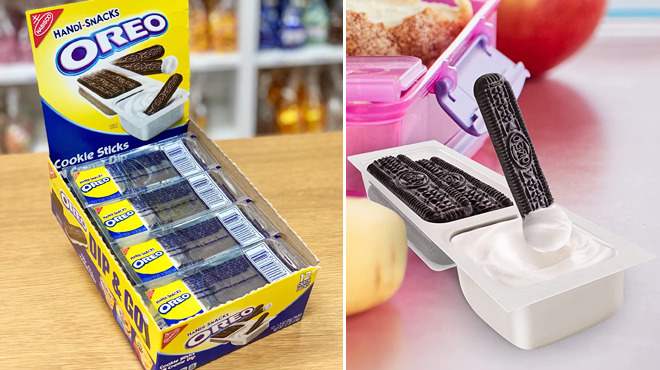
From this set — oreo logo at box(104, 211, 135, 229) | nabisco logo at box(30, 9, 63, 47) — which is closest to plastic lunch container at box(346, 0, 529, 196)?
oreo logo at box(104, 211, 135, 229)

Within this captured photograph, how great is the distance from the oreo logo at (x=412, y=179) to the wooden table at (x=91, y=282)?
26cm

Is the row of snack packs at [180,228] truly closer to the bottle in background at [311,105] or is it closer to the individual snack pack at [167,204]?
the individual snack pack at [167,204]

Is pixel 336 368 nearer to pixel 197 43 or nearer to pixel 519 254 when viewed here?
pixel 519 254

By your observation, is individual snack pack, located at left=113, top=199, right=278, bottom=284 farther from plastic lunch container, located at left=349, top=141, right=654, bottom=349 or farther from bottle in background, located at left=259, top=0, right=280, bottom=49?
bottle in background, located at left=259, top=0, right=280, bottom=49

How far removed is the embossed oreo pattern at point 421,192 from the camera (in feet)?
1.92

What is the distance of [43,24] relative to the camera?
0.80 meters

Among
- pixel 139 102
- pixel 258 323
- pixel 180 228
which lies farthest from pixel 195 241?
pixel 139 102

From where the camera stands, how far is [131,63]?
886 mm

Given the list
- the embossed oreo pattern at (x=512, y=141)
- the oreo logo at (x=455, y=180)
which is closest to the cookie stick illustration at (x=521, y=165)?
the embossed oreo pattern at (x=512, y=141)

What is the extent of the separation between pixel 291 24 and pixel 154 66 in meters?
1.15

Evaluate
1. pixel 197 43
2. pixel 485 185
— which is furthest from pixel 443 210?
pixel 197 43

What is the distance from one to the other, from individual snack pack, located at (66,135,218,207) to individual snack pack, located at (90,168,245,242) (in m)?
0.01

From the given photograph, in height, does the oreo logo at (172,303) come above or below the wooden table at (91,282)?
above

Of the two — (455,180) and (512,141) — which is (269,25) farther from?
(512,141)
